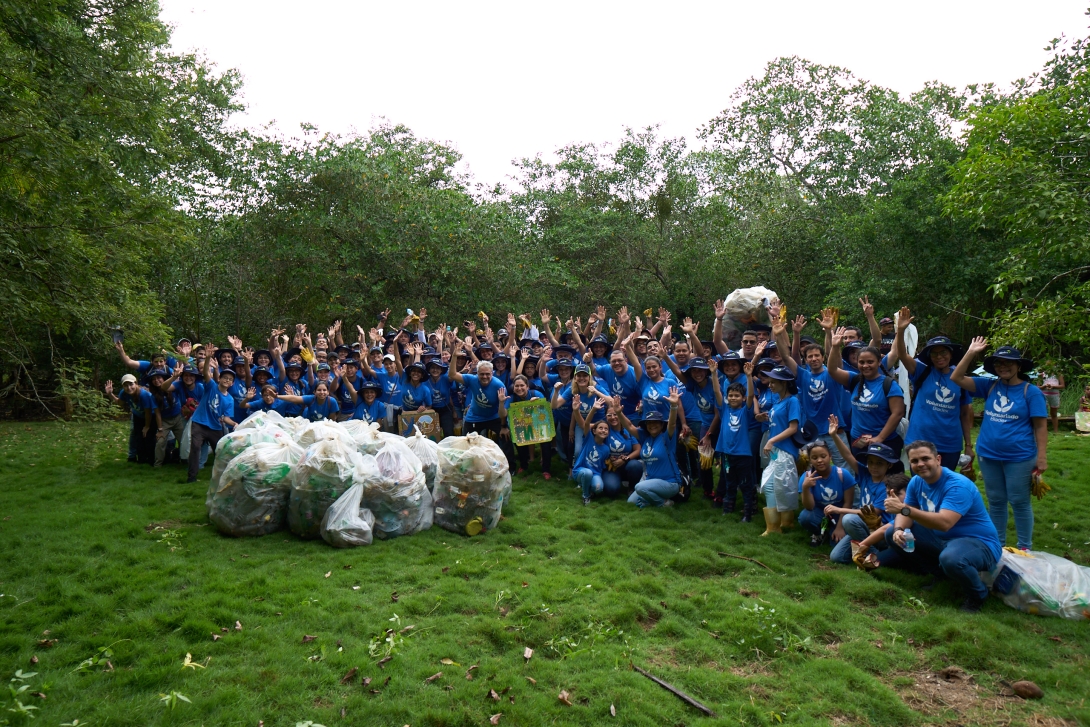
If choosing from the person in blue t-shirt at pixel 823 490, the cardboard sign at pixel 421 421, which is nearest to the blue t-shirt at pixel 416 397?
the cardboard sign at pixel 421 421

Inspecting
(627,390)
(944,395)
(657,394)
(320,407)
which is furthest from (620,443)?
(320,407)

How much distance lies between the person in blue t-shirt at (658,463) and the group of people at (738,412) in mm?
18

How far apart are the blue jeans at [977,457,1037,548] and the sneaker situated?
0.83m

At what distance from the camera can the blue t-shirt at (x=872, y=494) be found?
558cm

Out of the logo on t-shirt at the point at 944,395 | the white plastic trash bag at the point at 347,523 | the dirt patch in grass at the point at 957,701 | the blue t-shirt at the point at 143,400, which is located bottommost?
the dirt patch in grass at the point at 957,701

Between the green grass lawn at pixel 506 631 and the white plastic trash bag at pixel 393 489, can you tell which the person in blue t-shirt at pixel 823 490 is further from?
the white plastic trash bag at pixel 393 489

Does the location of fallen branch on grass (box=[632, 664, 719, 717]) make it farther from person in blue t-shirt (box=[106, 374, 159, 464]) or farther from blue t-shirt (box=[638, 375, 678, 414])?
person in blue t-shirt (box=[106, 374, 159, 464])

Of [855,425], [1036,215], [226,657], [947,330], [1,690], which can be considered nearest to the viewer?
[1,690]

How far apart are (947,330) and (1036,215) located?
9965mm

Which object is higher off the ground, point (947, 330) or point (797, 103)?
point (797, 103)

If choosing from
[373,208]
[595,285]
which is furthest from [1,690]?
[595,285]

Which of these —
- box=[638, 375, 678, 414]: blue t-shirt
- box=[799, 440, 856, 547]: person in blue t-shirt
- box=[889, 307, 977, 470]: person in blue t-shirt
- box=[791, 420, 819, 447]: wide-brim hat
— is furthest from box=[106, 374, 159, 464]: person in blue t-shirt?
box=[889, 307, 977, 470]: person in blue t-shirt

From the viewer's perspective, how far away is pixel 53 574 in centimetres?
545

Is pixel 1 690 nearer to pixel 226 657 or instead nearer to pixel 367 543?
pixel 226 657
